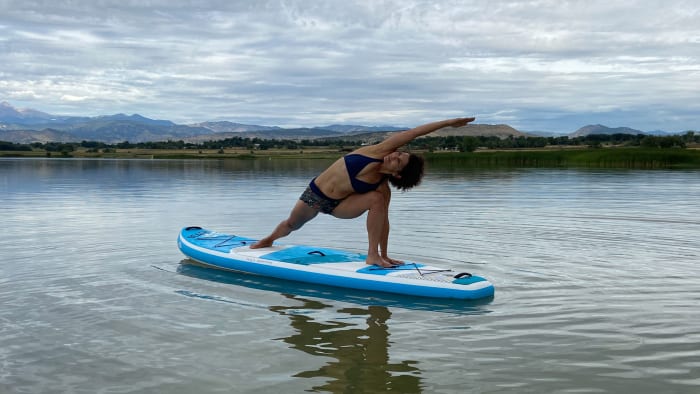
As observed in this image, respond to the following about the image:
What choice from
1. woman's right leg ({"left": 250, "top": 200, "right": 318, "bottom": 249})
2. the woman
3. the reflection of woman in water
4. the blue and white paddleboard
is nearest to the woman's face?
the woman

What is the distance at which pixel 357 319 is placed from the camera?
812 centimetres

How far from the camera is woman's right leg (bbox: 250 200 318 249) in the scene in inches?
436

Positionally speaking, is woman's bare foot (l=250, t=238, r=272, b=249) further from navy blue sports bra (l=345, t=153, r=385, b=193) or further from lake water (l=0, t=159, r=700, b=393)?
navy blue sports bra (l=345, t=153, r=385, b=193)

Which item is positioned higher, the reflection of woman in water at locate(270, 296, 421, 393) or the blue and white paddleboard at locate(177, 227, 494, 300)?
the blue and white paddleboard at locate(177, 227, 494, 300)

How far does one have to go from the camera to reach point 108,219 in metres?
18.4

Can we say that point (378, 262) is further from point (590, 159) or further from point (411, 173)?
point (590, 159)

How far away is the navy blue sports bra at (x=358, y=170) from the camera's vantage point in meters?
10.2

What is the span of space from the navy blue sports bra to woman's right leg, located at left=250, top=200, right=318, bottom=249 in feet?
3.39

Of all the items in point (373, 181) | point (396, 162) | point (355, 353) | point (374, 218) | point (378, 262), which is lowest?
point (355, 353)

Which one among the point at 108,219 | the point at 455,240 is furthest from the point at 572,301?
the point at 108,219

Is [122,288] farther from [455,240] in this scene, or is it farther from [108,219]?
[108,219]

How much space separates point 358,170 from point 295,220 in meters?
1.66

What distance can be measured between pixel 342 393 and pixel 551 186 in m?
28.4

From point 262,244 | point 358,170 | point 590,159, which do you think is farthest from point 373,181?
point 590,159
